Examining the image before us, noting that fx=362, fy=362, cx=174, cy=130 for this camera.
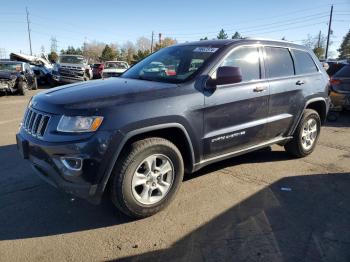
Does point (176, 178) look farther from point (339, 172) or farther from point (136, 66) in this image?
point (339, 172)

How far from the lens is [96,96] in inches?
140

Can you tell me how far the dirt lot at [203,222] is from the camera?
3156 mm

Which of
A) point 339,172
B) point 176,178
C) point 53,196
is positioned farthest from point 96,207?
point 339,172

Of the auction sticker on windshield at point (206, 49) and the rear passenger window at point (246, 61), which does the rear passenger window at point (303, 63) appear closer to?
the rear passenger window at point (246, 61)

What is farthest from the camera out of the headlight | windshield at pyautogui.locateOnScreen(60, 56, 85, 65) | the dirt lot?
windshield at pyautogui.locateOnScreen(60, 56, 85, 65)

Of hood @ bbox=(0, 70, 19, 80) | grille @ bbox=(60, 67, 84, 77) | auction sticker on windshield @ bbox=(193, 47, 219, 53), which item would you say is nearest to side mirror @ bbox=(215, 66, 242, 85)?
auction sticker on windshield @ bbox=(193, 47, 219, 53)

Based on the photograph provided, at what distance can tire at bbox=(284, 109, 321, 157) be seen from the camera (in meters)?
5.64

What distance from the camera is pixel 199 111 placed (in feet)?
13.1

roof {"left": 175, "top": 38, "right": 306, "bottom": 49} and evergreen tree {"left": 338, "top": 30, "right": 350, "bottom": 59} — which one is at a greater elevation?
evergreen tree {"left": 338, "top": 30, "right": 350, "bottom": 59}

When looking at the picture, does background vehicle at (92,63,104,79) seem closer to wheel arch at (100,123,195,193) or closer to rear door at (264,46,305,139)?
rear door at (264,46,305,139)

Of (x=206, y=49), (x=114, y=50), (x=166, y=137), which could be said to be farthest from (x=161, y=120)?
(x=114, y=50)

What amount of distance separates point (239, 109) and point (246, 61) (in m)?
0.71

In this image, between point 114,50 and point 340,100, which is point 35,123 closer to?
Answer: point 340,100

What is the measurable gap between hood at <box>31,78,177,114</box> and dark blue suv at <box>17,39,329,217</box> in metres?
0.01
